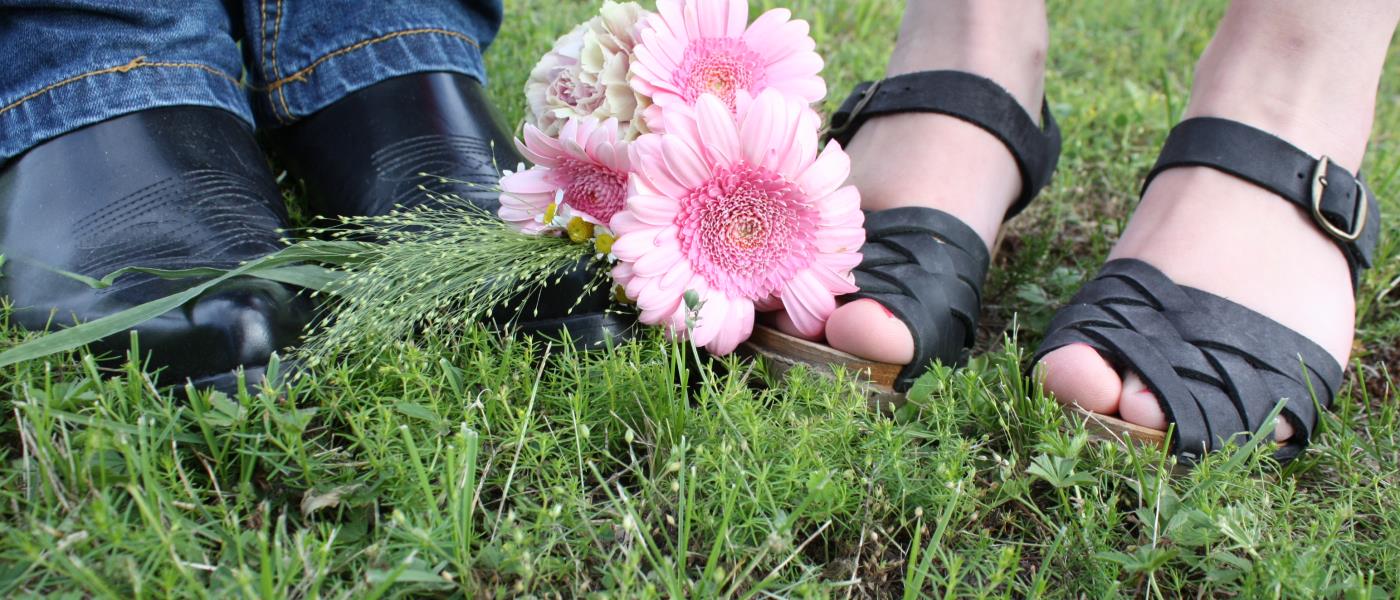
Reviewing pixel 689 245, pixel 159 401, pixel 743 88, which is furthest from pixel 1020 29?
pixel 159 401

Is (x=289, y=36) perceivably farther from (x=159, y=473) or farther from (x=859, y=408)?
(x=859, y=408)

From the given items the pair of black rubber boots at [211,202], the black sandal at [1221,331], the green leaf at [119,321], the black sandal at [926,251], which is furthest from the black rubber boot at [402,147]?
the black sandal at [1221,331]

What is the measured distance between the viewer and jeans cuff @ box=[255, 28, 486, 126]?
4.98 feet

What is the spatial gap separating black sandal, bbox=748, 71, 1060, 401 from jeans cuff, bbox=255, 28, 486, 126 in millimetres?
675

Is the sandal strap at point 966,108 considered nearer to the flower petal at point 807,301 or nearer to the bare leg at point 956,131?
the bare leg at point 956,131

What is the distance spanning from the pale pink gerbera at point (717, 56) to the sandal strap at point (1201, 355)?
1.60ft

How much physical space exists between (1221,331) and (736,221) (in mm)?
651

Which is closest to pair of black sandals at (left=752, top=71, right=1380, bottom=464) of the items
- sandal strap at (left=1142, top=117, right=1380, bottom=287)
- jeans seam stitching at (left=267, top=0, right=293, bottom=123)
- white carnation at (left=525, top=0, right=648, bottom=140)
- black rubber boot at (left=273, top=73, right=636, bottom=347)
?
sandal strap at (left=1142, top=117, right=1380, bottom=287)

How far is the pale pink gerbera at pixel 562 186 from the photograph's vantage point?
1.21 m

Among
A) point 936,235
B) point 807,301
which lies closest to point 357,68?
point 807,301

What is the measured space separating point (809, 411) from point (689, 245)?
0.25 m

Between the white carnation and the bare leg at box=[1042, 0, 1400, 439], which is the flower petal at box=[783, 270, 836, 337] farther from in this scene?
the bare leg at box=[1042, 0, 1400, 439]

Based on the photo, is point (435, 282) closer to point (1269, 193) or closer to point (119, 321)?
point (119, 321)

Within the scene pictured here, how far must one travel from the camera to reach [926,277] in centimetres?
128
